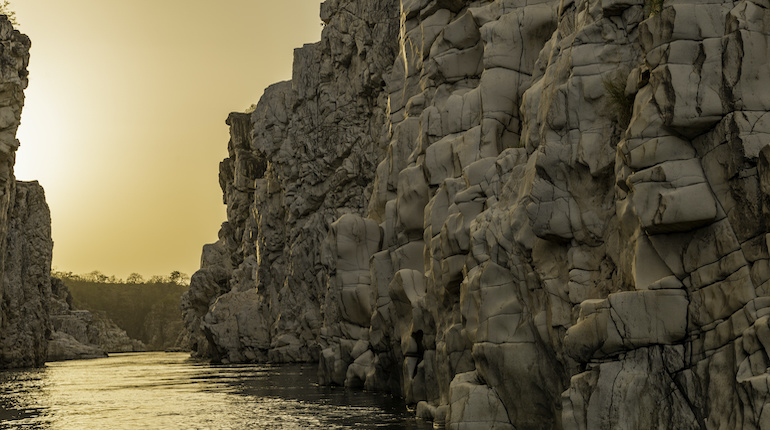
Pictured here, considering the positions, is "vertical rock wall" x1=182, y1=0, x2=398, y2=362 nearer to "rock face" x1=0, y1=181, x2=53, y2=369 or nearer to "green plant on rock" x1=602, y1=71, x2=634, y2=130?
"rock face" x1=0, y1=181, x2=53, y2=369

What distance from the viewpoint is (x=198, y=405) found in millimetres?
40875

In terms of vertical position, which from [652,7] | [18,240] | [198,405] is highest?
[18,240]

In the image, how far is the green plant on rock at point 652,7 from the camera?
64.9 ft

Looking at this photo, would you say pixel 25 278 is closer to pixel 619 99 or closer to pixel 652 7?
pixel 619 99

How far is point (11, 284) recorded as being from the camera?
3300 inches

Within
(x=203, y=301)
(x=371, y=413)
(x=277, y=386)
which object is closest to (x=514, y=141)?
(x=371, y=413)

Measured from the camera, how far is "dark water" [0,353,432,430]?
108 feet

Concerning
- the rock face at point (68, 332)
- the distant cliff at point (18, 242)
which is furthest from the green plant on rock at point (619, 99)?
the rock face at point (68, 332)

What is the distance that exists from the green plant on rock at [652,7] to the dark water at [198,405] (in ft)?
52.0

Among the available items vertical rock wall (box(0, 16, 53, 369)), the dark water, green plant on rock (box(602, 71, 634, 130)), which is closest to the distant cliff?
vertical rock wall (box(0, 16, 53, 369))

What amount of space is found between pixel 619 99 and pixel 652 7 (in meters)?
2.35

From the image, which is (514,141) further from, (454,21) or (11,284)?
(11,284)

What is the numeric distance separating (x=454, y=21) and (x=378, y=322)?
15.6m

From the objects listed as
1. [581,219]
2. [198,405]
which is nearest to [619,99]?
[581,219]
